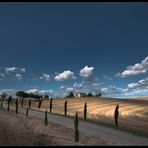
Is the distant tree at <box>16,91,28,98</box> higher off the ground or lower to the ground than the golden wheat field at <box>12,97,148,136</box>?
higher

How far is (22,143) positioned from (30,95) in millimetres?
167604

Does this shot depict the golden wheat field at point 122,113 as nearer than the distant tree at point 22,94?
Yes

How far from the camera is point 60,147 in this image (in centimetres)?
1852

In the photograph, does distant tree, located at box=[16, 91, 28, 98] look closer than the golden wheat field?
No

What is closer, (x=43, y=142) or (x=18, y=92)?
(x=43, y=142)

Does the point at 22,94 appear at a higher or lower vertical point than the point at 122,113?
higher

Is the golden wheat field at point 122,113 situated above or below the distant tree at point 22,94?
below

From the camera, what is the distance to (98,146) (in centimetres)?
2042

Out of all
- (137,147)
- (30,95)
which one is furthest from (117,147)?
(30,95)

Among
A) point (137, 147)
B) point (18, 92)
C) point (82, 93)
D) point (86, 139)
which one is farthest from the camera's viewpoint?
point (18, 92)

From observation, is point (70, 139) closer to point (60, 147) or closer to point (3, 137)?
point (60, 147)

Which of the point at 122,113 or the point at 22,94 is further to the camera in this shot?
the point at 22,94

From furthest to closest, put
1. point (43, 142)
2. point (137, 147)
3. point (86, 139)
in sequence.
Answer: point (86, 139) < point (137, 147) < point (43, 142)

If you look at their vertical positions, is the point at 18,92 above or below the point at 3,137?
above
